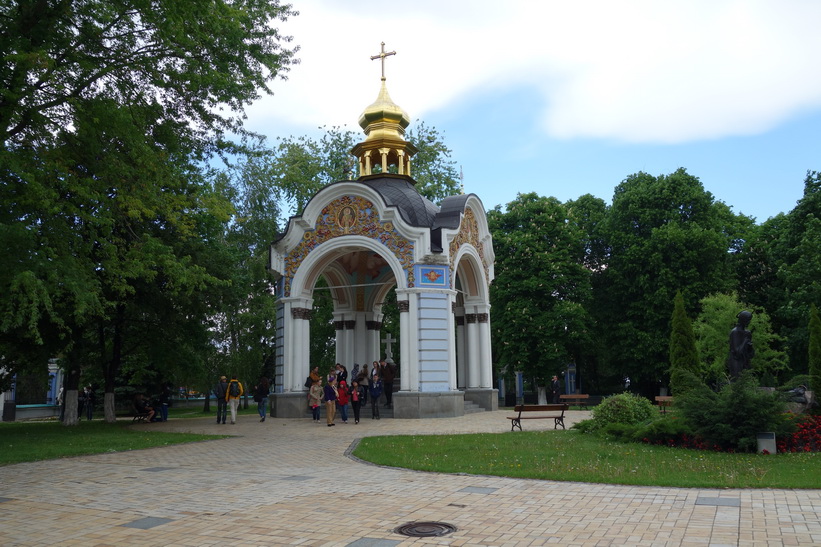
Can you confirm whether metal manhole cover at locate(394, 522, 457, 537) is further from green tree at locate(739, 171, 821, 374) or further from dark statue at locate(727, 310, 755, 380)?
green tree at locate(739, 171, 821, 374)

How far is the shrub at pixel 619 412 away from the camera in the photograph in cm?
1473

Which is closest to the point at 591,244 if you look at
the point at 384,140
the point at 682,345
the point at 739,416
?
the point at 682,345

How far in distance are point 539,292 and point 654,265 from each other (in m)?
5.61

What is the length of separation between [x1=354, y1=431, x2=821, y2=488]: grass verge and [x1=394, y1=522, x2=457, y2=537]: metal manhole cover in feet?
9.69

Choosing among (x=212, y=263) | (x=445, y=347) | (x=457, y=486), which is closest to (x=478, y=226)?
(x=445, y=347)

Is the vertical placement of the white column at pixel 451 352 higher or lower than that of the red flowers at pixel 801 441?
higher

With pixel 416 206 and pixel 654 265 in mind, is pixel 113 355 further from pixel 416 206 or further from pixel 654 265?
pixel 654 265

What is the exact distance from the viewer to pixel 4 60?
11.4m

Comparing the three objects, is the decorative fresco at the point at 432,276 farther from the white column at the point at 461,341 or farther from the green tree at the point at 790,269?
the green tree at the point at 790,269

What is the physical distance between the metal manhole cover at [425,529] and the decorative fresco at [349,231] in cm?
1526

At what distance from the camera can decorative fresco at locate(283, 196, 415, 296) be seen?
2177cm

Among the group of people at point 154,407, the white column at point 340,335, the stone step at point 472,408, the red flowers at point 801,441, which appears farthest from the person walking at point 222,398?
the red flowers at point 801,441

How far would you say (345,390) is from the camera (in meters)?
19.5

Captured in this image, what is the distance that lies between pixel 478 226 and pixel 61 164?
15.8m
